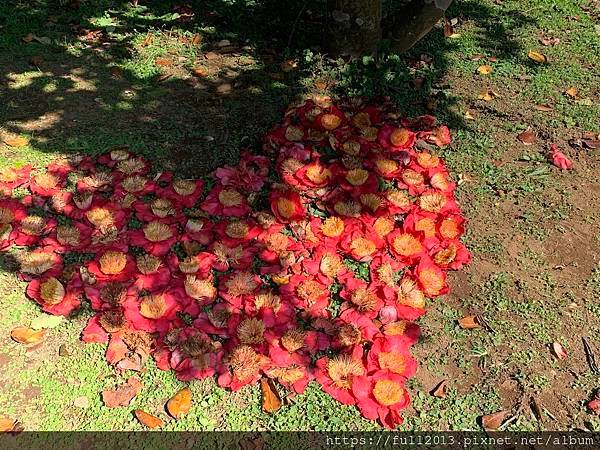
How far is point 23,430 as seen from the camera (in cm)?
224

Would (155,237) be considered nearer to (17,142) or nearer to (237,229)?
(237,229)

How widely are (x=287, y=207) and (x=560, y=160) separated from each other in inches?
72.2

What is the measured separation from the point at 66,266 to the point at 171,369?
0.80m

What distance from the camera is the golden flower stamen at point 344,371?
2.41 metres

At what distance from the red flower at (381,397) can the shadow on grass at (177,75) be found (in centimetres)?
161

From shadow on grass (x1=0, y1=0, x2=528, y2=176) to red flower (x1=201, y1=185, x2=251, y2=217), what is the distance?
29 cm

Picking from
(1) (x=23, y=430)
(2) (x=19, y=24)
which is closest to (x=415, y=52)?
(2) (x=19, y=24)

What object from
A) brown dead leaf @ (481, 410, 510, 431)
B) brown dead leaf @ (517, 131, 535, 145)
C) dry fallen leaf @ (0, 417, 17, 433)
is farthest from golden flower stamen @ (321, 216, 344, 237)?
dry fallen leaf @ (0, 417, 17, 433)

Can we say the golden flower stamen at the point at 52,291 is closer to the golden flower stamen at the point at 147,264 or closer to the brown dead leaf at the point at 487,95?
the golden flower stamen at the point at 147,264

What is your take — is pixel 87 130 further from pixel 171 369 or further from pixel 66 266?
pixel 171 369

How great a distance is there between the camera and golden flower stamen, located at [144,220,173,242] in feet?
9.42

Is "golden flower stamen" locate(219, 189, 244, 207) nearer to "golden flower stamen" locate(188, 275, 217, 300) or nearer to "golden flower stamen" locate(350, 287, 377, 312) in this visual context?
"golden flower stamen" locate(188, 275, 217, 300)

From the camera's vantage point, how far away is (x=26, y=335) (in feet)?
8.25

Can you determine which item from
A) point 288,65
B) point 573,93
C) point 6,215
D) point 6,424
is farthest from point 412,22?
point 6,424
